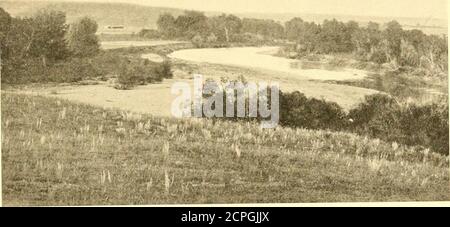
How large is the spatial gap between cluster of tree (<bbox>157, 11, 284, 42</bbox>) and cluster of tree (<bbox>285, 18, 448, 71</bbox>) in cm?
23

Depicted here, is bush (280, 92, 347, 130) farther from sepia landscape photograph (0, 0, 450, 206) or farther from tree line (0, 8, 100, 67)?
tree line (0, 8, 100, 67)

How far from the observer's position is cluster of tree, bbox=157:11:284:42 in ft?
24.7

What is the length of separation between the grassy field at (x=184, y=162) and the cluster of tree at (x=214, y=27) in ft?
3.00

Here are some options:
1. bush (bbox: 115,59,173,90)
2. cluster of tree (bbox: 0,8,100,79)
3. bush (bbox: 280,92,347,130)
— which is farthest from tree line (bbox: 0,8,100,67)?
bush (bbox: 280,92,347,130)

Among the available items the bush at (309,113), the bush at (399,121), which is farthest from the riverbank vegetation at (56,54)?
the bush at (399,121)

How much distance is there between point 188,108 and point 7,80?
6.02ft

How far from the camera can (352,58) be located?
25.1 feet

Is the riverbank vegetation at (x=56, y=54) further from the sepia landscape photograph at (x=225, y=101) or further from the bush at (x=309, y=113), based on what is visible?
the bush at (x=309, y=113)

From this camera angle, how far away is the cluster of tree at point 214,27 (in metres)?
7.54

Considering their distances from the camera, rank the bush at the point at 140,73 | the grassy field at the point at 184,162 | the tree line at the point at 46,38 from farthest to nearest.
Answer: the bush at the point at 140,73, the tree line at the point at 46,38, the grassy field at the point at 184,162

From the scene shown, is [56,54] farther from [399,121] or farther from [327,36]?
[399,121]

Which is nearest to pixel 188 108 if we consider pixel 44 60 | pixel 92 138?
pixel 92 138
